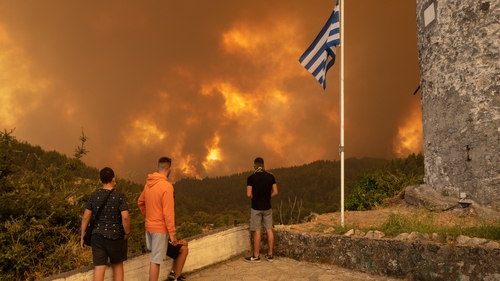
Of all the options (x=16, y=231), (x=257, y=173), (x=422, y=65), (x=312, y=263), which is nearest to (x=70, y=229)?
(x=16, y=231)

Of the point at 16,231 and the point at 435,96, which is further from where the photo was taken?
the point at 435,96

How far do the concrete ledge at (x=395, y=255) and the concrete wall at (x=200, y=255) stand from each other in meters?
0.79

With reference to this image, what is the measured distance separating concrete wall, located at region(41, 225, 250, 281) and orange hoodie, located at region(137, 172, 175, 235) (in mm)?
970

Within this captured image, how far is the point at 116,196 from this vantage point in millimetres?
6012

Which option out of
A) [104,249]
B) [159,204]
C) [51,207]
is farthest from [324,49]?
[51,207]

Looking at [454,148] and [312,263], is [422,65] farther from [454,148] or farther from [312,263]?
[312,263]

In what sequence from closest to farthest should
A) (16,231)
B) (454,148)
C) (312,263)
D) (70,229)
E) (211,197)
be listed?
(312,263) < (16,231) < (70,229) < (454,148) < (211,197)

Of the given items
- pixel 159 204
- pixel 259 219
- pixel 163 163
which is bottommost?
pixel 259 219

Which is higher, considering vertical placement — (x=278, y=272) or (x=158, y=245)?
(x=158, y=245)

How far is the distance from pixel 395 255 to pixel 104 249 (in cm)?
439

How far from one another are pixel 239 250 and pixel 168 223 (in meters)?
3.04

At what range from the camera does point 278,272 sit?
760 cm

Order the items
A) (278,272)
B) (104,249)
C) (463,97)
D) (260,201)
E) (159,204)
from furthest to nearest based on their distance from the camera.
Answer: (463,97) → (260,201) → (278,272) → (159,204) → (104,249)

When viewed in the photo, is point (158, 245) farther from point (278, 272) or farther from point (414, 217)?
point (414, 217)
